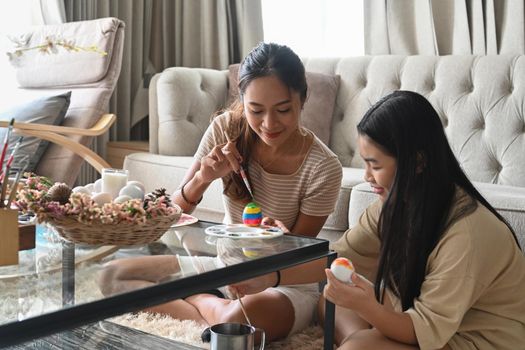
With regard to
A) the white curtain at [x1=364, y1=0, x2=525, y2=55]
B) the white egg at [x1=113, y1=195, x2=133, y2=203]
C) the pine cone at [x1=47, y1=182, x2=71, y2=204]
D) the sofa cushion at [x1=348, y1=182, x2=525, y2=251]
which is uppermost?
the white curtain at [x1=364, y1=0, x2=525, y2=55]

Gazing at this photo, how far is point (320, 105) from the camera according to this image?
10.5 ft

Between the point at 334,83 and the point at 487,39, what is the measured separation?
667 mm

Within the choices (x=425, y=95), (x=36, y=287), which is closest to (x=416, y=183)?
(x=36, y=287)

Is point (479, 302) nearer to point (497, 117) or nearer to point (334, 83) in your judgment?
point (497, 117)

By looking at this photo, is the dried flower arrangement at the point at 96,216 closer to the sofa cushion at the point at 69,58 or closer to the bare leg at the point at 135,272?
the bare leg at the point at 135,272

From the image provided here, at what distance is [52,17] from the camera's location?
148 inches

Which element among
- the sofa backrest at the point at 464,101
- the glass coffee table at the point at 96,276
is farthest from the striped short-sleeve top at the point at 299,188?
the sofa backrest at the point at 464,101

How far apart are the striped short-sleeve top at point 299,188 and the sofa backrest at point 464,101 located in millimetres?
1003

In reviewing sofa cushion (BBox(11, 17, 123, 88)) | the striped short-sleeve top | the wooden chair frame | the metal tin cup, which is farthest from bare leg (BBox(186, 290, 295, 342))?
sofa cushion (BBox(11, 17, 123, 88))

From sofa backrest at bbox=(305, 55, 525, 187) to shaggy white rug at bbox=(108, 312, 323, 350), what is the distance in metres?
1.14

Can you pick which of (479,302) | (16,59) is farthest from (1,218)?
(16,59)

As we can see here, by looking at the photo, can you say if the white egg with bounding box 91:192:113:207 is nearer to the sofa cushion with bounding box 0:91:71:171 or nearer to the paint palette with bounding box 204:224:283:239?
the paint palette with bounding box 204:224:283:239

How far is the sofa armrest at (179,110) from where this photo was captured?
131 inches

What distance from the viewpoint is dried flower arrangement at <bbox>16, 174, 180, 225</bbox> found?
137cm
